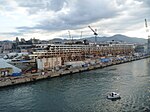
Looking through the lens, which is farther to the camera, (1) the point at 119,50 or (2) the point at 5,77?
(1) the point at 119,50

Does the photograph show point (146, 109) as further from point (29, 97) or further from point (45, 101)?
point (29, 97)

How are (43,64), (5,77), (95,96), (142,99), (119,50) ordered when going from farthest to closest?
(119,50)
(43,64)
(5,77)
(95,96)
(142,99)

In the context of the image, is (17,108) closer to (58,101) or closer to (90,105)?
(58,101)

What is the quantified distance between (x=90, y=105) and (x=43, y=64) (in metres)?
17.2

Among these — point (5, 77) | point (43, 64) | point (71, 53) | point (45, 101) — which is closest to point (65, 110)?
point (45, 101)

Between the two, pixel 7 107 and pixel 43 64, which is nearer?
pixel 7 107

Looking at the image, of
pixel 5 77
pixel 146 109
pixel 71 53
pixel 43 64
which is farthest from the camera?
pixel 71 53

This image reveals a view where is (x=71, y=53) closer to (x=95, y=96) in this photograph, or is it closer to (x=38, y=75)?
(x=38, y=75)

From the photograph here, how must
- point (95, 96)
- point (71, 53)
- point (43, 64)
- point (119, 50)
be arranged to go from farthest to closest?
point (119, 50) < point (71, 53) < point (43, 64) < point (95, 96)

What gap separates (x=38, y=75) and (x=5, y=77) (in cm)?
351

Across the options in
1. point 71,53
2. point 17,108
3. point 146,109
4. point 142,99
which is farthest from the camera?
point 71,53

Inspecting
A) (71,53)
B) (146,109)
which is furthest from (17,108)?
(71,53)

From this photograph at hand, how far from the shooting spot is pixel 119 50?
66500mm

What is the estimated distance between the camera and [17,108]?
1356 cm
